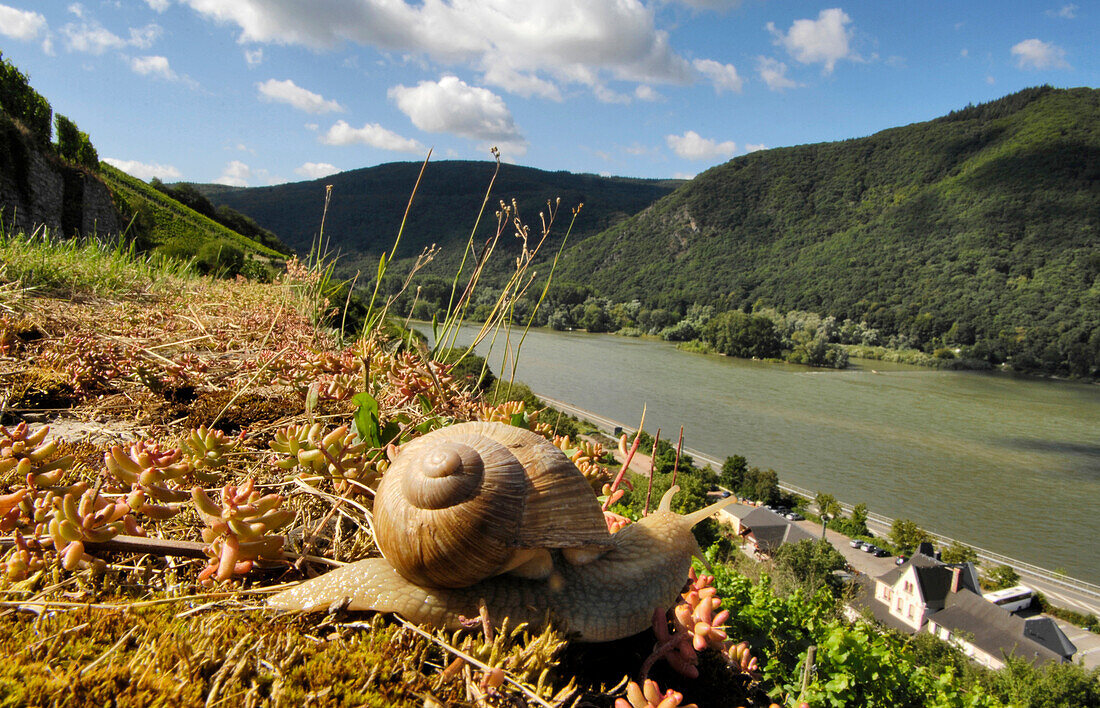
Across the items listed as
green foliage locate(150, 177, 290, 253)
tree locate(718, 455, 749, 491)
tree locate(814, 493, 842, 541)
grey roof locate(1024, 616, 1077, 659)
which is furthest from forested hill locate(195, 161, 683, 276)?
grey roof locate(1024, 616, 1077, 659)

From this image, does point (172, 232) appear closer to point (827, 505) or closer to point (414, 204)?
point (827, 505)

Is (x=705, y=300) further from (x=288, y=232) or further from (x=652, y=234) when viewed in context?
(x=288, y=232)

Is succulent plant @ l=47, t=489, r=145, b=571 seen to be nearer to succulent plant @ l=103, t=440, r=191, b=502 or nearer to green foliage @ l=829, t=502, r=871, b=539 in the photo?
succulent plant @ l=103, t=440, r=191, b=502

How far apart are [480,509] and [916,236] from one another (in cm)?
8659

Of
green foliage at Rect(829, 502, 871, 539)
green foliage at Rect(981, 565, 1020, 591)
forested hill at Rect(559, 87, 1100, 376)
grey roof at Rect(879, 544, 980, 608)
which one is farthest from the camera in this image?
forested hill at Rect(559, 87, 1100, 376)

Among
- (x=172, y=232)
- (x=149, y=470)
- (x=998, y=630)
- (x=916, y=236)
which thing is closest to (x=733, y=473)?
(x=998, y=630)

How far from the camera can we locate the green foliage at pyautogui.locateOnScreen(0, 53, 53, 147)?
13.9 meters

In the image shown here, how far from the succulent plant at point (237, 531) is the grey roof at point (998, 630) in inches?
805

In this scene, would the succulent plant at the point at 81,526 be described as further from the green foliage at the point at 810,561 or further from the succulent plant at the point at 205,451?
the green foliage at the point at 810,561

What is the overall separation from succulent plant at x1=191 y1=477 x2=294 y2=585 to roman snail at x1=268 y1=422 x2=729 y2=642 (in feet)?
0.32

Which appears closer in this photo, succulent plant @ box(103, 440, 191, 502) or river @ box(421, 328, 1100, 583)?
succulent plant @ box(103, 440, 191, 502)

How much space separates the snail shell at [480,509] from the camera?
0.84 metres

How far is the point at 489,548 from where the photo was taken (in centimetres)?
85

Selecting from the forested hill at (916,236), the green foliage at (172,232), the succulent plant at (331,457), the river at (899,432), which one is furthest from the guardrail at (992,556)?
the forested hill at (916,236)
